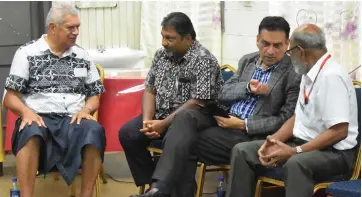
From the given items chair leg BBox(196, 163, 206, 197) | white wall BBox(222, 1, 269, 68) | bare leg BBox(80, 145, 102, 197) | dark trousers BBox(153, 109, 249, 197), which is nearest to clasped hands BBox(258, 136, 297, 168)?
dark trousers BBox(153, 109, 249, 197)

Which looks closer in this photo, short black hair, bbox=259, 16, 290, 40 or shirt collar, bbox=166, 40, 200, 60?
short black hair, bbox=259, 16, 290, 40

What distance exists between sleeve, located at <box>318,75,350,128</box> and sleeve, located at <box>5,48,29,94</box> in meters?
1.77

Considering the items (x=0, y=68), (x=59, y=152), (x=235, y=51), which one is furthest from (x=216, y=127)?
(x=0, y=68)

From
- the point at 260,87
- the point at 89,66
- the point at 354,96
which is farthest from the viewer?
the point at 89,66

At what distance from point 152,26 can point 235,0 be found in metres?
1.05

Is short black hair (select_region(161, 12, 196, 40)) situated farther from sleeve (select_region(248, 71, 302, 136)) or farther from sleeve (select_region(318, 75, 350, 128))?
sleeve (select_region(318, 75, 350, 128))

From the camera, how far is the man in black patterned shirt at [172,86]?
395 centimetres

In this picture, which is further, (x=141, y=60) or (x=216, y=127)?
(x=141, y=60)

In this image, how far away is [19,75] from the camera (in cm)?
390

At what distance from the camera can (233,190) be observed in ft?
11.1

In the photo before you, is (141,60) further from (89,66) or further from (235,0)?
(89,66)

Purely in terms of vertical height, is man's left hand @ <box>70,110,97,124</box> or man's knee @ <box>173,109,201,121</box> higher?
man's knee @ <box>173,109,201,121</box>

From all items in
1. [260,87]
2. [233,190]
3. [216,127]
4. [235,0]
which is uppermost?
[235,0]

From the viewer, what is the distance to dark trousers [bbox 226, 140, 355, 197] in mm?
3123
